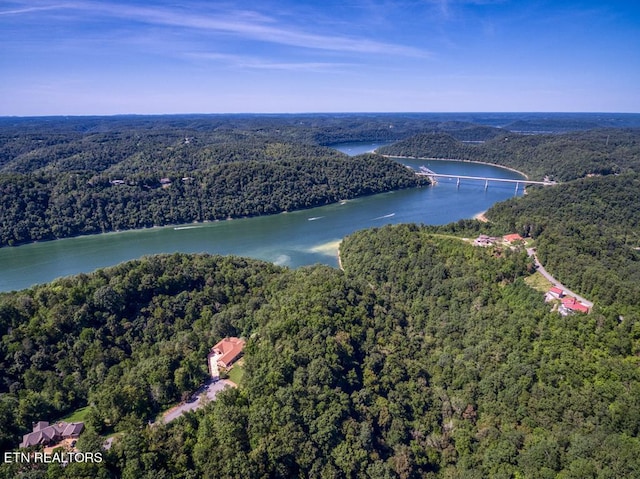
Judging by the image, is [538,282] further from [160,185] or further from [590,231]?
[160,185]

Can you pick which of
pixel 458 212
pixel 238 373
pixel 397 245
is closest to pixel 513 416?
pixel 238 373

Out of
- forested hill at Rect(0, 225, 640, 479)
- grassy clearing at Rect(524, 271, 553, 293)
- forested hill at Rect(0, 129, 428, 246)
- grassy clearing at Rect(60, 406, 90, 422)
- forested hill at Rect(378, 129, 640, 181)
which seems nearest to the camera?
forested hill at Rect(0, 225, 640, 479)

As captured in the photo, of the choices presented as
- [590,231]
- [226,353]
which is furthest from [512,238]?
[226,353]

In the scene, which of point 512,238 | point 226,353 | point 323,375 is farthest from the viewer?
point 512,238

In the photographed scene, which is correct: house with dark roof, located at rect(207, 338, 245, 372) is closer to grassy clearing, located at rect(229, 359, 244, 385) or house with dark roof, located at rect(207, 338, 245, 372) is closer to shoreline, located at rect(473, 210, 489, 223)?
grassy clearing, located at rect(229, 359, 244, 385)

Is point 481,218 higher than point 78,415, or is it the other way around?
point 481,218

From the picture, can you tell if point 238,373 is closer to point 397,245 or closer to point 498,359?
point 498,359

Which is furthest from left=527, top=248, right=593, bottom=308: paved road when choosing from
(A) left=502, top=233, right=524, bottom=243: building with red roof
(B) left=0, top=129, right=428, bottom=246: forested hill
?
(B) left=0, top=129, right=428, bottom=246: forested hill
